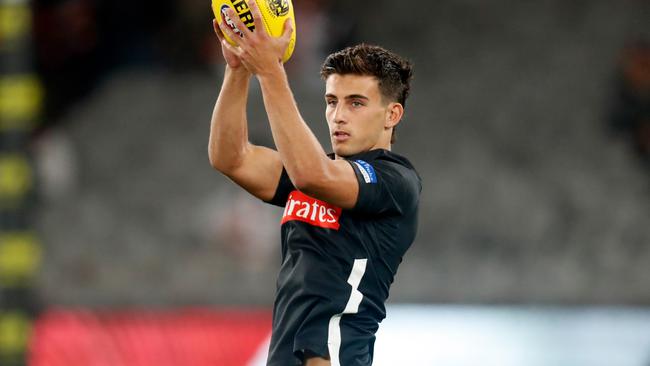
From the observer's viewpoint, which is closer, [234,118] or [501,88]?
[234,118]

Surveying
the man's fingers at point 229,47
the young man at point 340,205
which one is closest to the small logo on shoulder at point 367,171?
the young man at point 340,205

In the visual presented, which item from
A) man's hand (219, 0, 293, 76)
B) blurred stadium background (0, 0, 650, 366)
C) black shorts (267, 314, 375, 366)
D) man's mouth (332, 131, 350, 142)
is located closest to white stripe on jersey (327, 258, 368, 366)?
black shorts (267, 314, 375, 366)

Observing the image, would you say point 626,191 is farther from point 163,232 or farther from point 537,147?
point 163,232

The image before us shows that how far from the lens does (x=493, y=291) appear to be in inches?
311

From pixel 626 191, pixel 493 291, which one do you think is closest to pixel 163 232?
pixel 493 291

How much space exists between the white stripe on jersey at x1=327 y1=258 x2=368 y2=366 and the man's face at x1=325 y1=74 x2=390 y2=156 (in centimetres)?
37

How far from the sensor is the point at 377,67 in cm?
371

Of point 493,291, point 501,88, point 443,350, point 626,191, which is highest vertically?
point 501,88

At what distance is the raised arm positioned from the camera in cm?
379

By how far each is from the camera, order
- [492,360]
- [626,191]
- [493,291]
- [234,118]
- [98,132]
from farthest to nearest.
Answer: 1. [98,132]
2. [626,191]
3. [493,291]
4. [492,360]
5. [234,118]

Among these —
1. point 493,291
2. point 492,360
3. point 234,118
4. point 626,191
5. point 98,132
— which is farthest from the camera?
point 98,132

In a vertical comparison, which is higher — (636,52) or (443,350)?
(636,52)

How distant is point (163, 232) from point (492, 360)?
294 cm

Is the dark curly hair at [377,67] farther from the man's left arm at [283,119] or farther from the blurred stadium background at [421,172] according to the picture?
the blurred stadium background at [421,172]
